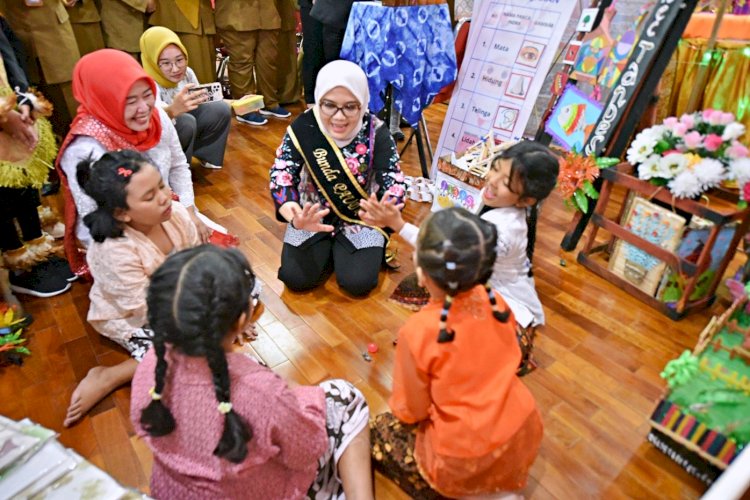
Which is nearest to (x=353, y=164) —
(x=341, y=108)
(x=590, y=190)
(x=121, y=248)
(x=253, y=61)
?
(x=341, y=108)

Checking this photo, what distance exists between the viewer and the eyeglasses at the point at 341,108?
190cm

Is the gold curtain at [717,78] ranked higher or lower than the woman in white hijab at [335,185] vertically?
higher

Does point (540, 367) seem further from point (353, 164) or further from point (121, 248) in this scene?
point (121, 248)

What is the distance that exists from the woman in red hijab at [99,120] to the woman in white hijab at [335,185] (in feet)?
1.32

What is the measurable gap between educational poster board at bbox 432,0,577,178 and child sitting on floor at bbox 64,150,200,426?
190 cm

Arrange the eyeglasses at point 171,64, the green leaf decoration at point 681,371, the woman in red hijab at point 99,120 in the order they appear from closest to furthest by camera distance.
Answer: the green leaf decoration at point 681,371 → the woman in red hijab at point 99,120 → the eyeglasses at point 171,64

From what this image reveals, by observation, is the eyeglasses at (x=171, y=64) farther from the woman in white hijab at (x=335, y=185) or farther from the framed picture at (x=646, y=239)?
the framed picture at (x=646, y=239)

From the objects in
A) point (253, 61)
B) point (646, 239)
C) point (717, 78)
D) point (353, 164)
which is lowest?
point (646, 239)

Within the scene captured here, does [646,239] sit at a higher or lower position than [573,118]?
lower

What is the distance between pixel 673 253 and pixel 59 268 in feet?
8.83

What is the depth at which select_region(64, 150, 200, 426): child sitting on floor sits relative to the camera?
1.47 metres

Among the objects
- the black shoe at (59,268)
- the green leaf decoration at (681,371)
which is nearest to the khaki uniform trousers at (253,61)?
the black shoe at (59,268)

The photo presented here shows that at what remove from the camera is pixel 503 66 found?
2703 millimetres

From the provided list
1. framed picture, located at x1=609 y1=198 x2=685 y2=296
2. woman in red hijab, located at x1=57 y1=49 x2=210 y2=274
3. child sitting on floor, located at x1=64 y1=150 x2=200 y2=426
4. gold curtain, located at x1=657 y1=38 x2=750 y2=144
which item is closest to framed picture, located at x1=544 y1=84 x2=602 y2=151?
framed picture, located at x1=609 y1=198 x2=685 y2=296
